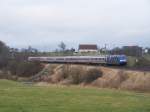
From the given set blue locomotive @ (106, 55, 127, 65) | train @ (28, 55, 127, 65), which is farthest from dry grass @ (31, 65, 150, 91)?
blue locomotive @ (106, 55, 127, 65)

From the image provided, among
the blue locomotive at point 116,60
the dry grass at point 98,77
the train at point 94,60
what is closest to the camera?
the dry grass at point 98,77

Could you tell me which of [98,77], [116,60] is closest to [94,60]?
[116,60]

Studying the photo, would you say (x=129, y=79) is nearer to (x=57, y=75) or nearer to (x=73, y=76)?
(x=73, y=76)

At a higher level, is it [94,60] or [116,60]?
[116,60]

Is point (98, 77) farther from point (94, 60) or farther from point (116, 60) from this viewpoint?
point (94, 60)

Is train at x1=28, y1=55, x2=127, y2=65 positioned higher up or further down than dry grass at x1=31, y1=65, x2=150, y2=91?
higher up

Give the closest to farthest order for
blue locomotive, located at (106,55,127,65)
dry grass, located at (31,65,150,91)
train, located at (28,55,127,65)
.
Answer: dry grass, located at (31,65,150,91), blue locomotive, located at (106,55,127,65), train, located at (28,55,127,65)

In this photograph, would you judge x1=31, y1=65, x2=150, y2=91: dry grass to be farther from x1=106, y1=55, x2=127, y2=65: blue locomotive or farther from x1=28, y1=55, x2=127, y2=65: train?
x1=106, y1=55, x2=127, y2=65: blue locomotive

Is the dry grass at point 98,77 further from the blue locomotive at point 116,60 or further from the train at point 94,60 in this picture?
the blue locomotive at point 116,60

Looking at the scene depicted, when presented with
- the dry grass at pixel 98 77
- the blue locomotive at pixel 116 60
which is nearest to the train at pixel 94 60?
the blue locomotive at pixel 116 60

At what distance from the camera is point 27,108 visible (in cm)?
2156

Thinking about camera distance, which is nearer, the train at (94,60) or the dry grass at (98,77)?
the dry grass at (98,77)

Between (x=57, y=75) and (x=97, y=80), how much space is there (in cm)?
1535

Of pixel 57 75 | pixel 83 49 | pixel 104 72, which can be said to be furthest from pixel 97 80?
pixel 83 49
